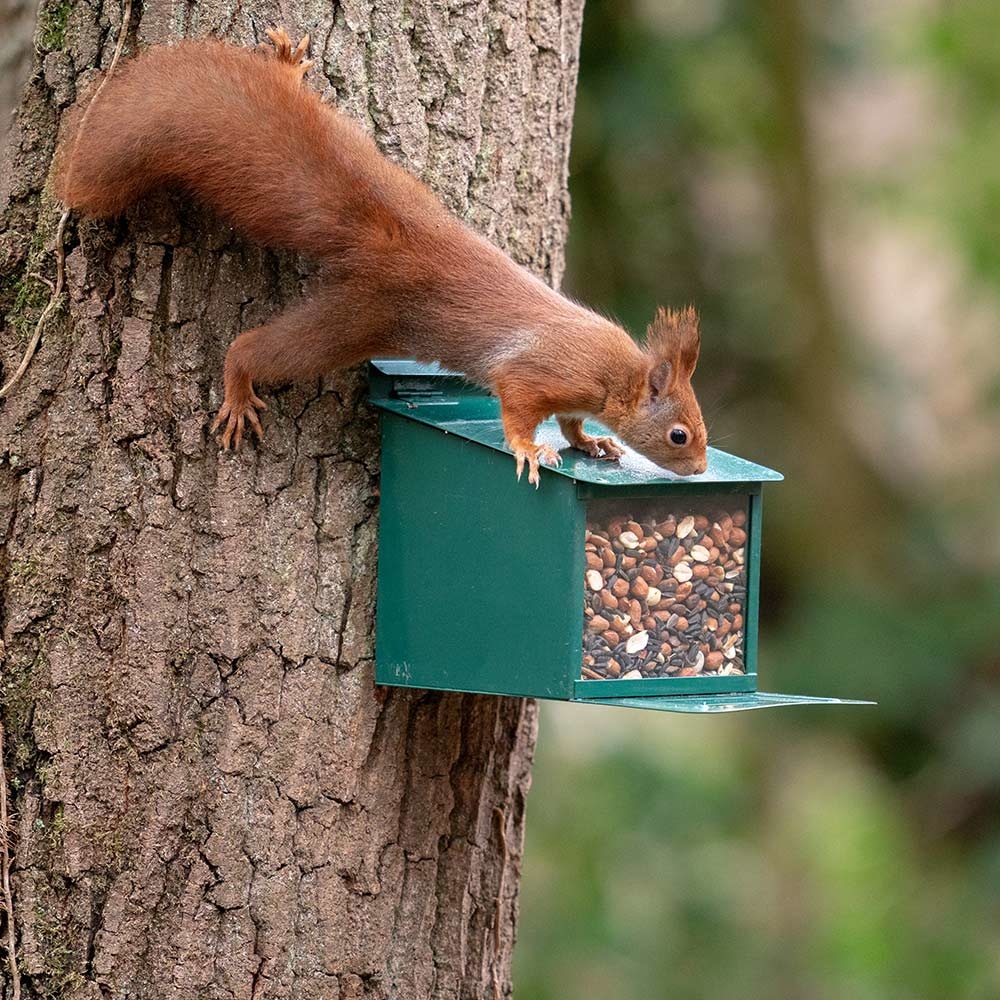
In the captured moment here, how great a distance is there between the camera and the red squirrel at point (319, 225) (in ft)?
8.23

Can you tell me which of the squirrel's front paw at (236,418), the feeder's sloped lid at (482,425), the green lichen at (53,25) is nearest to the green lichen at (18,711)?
the squirrel's front paw at (236,418)

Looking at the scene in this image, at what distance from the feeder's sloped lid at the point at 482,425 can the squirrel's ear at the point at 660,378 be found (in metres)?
0.12

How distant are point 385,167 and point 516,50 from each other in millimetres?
465

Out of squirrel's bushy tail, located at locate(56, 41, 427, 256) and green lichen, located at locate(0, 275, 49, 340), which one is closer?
squirrel's bushy tail, located at locate(56, 41, 427, 256)

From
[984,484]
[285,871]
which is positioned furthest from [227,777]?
[984,484]

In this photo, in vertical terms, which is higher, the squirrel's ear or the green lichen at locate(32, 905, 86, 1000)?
the squirrel's ear

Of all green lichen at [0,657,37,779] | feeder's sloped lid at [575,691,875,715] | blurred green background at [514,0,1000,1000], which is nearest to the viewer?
feeder's sloped lid at [575,691,875,715]

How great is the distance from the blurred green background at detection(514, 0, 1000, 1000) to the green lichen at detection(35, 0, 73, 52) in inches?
119

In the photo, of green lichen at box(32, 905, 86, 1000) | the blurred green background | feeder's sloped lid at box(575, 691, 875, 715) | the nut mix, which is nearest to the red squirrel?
the nut mix

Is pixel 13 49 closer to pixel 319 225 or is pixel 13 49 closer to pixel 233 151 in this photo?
pixel 233 151

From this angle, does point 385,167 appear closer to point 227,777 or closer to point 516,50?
point 516,50

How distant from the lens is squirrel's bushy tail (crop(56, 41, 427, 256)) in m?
2.50

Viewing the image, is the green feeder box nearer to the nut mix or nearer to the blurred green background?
the nut mix

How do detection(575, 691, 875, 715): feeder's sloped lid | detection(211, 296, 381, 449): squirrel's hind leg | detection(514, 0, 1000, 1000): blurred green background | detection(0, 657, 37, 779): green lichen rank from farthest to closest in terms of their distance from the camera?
detection(514, 0, 1000, 1000): blurred green background → detection(0, 657, 37, 779): green lichen → detection(211, 296, 381, 449): squirrel's hind leg → detection(575, 691, 875, 715): feeder's sloped lid
